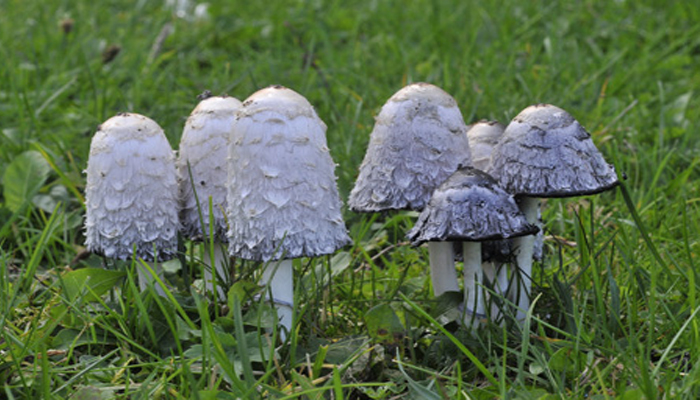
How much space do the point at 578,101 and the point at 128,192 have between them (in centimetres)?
294

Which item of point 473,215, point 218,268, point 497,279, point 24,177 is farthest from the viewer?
point 24,177

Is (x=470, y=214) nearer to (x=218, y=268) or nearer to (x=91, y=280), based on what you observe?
(x=218, y=268)

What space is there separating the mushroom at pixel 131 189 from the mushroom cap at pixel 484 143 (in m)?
0.92

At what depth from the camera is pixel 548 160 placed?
2.09 meters

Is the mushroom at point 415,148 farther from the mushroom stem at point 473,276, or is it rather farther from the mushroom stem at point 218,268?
the mushroom stem at point 218,268

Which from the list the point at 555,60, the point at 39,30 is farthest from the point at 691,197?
the point at 39,30

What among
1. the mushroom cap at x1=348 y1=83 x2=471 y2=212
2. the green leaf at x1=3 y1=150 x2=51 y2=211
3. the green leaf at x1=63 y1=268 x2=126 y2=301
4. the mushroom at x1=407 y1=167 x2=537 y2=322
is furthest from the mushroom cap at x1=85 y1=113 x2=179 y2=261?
the green leaf at x1=3 y1=150 x2=51 y2=211

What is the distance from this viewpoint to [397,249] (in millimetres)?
3008

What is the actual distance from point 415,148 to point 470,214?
32cm

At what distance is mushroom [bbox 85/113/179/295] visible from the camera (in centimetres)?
225

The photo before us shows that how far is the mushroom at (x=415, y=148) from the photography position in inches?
88.7

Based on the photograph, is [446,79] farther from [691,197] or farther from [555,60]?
[691,197]

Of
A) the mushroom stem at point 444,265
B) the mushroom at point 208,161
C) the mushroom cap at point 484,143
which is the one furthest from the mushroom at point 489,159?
the mushroom at point 208,161

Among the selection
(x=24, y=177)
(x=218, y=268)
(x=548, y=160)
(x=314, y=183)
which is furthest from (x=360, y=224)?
(x=24, y=177)
